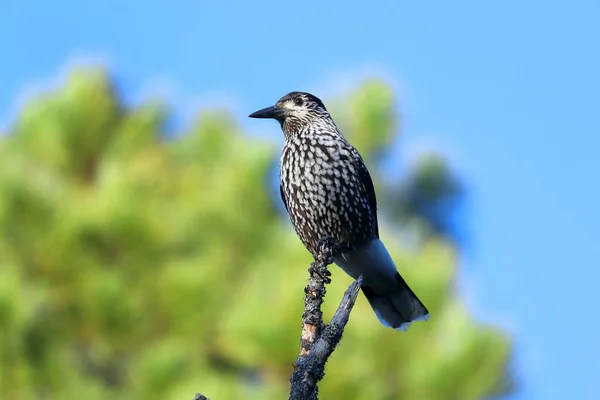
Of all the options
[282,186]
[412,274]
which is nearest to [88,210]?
[412,274]

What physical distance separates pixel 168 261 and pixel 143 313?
0.65 m

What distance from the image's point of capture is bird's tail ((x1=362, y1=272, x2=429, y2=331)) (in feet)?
16.9

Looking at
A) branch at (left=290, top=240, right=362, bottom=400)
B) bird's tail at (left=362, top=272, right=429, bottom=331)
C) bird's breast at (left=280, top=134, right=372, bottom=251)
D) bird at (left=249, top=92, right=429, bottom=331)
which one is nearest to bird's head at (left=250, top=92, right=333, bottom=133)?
bird at (left=249, top=92, right=429, bottom=331)

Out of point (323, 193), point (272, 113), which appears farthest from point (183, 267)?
point (323, 193)

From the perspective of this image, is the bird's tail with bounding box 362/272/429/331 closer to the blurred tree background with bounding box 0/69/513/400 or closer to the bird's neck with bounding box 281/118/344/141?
the bird's neck with bounding box 281/118/344/141

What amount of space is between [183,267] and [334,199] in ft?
15.2

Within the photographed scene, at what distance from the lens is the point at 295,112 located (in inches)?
204

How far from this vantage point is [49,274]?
9.48 meters

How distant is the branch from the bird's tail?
1.67 metres

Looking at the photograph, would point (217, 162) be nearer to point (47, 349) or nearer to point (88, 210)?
point (88, 210)

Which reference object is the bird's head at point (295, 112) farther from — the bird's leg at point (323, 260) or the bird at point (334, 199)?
the bird's leg at point (323, 260)

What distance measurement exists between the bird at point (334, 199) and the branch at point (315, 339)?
1110 millimetres

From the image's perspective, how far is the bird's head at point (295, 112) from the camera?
5.11 m

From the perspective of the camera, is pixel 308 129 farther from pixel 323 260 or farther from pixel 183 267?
pixel 183 267
